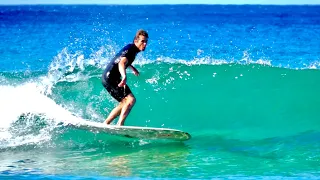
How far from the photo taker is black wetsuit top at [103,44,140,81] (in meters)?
8.85

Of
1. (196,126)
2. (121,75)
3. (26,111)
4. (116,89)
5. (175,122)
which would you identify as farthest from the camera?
(175,122)

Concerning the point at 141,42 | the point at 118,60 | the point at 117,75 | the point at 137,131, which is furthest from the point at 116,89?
the point at 141,42

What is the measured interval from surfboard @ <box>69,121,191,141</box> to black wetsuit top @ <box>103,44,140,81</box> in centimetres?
72

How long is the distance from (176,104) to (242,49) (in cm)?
1500

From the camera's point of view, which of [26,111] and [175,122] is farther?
[175,122]

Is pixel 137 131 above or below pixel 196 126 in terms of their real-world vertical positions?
below

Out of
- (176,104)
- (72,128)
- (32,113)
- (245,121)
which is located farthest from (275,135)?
(32,113)

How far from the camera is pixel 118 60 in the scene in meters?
8.91

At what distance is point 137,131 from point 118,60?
106 cm

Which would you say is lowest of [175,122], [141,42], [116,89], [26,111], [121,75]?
[26,111]

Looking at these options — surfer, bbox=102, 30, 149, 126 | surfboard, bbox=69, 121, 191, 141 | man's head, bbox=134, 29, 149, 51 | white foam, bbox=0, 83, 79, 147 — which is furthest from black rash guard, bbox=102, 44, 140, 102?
white foam, bbox=0, 83, 79, 147

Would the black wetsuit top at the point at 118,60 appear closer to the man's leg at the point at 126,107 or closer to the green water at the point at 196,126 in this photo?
the man's leg at the point at 126,107

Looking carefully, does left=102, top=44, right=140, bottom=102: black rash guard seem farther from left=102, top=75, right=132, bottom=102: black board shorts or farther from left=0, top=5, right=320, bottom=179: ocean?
left=0, top=5, right=320, bottom=179: ocean

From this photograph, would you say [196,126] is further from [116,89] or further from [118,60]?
[118,60]
